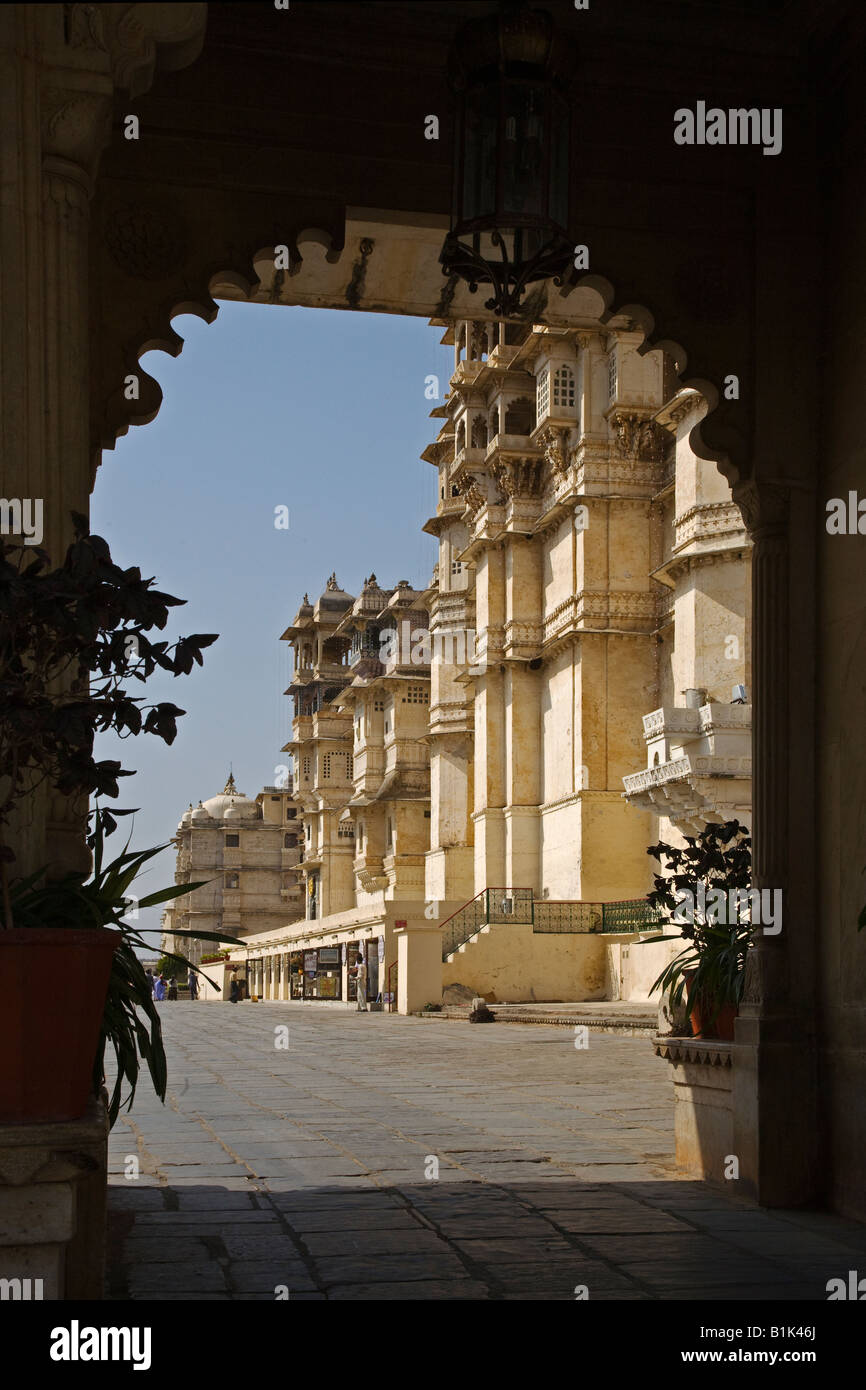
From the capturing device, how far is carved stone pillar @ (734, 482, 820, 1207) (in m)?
7.18

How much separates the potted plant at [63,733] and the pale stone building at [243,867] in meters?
104

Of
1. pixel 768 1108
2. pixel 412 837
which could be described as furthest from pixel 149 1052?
pixel 412 837

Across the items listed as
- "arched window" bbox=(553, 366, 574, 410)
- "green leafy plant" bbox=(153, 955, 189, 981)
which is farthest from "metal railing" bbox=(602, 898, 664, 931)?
"green leafy plant" bbox=(153, 955, 189, 981)

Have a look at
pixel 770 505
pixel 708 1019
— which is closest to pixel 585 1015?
pixel 708 1019

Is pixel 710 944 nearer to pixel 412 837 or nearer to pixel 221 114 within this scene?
pixel 221 114

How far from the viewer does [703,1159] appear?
7.93 m

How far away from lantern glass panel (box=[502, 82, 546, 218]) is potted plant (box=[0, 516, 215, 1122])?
2.28m

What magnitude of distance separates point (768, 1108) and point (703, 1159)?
87 centimetres

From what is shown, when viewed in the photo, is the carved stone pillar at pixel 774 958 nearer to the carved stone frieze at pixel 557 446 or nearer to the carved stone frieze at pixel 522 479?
the carved stone frieze at pixel 557 446

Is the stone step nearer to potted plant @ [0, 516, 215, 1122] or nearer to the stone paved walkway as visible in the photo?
the stone paved walkway

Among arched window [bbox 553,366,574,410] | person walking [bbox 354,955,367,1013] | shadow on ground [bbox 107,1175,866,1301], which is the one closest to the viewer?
shadow on ground [bbox 107,1175,866,1301]

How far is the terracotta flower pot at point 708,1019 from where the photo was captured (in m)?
7.99

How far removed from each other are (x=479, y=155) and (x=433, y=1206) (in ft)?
14.1

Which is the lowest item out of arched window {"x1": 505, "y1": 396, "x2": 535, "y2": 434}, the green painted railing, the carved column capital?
the green painted railing
